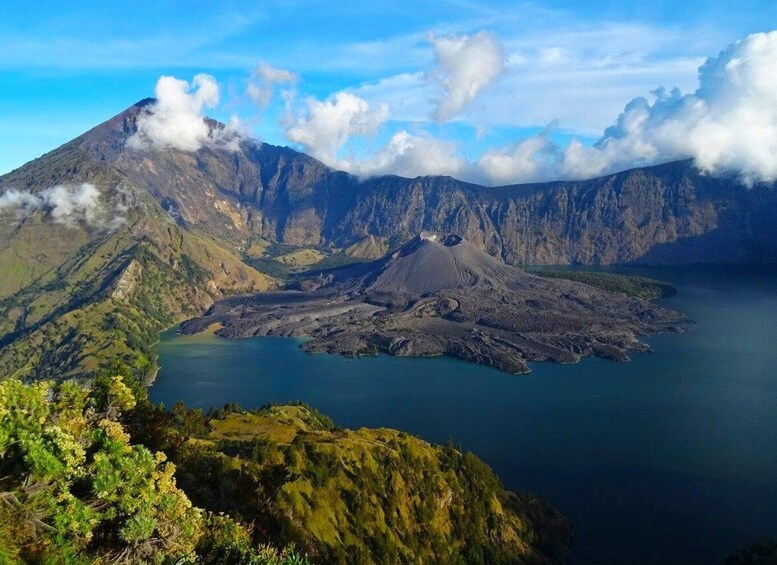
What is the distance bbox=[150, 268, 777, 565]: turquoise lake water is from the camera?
192 ft

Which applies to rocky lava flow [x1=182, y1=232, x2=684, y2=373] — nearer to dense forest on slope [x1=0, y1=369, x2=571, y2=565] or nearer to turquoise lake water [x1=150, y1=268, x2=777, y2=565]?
turquoise lake water [x1=150, y1=268, x2=777, y2=565]

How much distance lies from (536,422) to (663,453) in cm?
1768

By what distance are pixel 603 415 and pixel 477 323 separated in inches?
2928

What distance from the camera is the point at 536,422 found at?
8656 cm

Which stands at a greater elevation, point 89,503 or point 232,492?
point 89,503

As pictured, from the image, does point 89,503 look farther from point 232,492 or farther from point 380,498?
point 380,498

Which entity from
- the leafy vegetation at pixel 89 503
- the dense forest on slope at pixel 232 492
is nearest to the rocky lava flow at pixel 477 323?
the dense forest on slope at pixel 232 492

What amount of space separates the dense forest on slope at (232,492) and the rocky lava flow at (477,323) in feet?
214

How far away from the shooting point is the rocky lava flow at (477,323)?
13612cm

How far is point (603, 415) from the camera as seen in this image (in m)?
89.0

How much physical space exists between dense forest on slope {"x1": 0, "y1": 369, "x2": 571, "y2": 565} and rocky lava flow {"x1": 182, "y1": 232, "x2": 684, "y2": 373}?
6529 centimetres

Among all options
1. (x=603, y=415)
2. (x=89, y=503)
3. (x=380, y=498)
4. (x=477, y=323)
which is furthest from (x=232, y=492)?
(x=477, y=323)

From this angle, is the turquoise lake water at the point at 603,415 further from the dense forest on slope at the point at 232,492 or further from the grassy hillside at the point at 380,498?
the dense forest on slope at the point at 232,492

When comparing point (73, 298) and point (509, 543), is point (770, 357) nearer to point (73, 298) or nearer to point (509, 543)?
point (509, 543)
